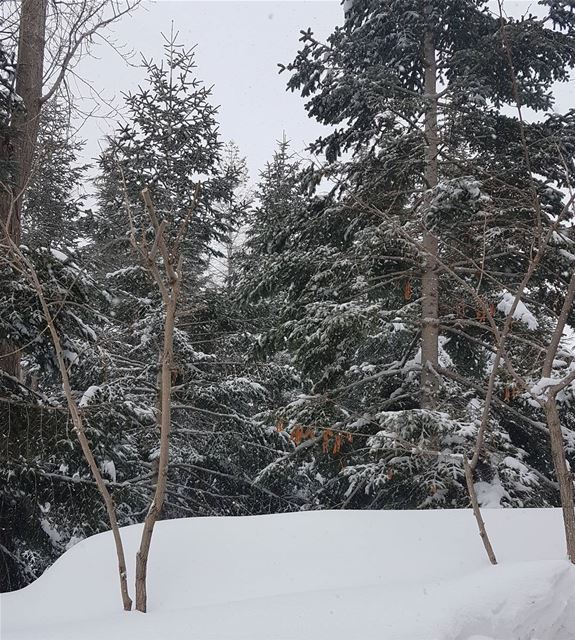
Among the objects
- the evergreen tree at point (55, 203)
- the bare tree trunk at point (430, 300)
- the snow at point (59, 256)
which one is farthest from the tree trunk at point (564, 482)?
the evergreen tree at point (55, 203)

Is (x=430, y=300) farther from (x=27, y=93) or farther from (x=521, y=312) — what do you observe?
(x=27, y=93)

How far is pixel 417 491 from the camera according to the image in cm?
715

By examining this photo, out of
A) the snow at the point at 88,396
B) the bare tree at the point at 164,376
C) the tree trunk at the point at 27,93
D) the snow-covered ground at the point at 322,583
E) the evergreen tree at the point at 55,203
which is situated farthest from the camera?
the evergreen tree at the point at 55,203

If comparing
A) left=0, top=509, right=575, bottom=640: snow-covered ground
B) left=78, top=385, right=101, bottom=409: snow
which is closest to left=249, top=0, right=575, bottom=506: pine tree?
left=0, top=509, right=575, bottom=640: snow-covered ground

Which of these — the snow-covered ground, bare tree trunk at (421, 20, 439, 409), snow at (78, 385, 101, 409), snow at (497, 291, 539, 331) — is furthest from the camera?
bare tree trunk at (421, 20, 439, 409)

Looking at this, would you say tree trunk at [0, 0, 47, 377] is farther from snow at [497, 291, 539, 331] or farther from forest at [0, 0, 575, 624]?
snow at [497, 291, 539, 331]

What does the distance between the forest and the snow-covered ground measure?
387 mm

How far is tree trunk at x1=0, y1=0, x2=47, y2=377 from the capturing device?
5.50 m

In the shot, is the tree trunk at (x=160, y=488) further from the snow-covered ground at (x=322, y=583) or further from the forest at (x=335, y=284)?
the snow-covered ground at (x=322, y=583)

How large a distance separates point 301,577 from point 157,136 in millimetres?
8572

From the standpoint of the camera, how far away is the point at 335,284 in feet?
23.9

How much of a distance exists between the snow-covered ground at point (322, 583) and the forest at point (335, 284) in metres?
0.39

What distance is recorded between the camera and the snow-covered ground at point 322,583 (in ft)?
7.62

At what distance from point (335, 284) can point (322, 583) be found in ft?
15.8
